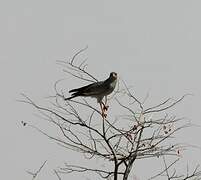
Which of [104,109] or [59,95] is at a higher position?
[104,109]

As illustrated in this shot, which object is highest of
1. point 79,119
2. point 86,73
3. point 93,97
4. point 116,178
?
point 93,97

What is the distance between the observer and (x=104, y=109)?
1018 centimetres

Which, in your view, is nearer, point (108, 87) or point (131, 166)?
point (131, 166)

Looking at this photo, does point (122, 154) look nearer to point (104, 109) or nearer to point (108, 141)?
point (108, 141)

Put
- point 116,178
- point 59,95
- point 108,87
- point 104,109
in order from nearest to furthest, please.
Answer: point 116,178 < point 59,95 < point 104,109 < point 108,87

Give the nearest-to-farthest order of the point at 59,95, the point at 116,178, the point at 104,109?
the point at 116,178 → the point at 59,95 → the point at 104,109

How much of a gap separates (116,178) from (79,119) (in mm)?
882

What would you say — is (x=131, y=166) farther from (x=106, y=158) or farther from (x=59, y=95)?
(x=59, y=95)

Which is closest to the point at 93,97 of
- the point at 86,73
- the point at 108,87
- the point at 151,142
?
the point at 108,87

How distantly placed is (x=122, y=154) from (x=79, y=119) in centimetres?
70

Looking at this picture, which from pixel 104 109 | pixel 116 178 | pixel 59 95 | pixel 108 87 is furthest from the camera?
pixel 108 87

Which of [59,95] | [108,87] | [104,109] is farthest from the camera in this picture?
[108,87]

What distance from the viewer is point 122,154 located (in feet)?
27.5

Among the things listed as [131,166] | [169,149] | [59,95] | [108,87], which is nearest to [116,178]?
[131,166]
